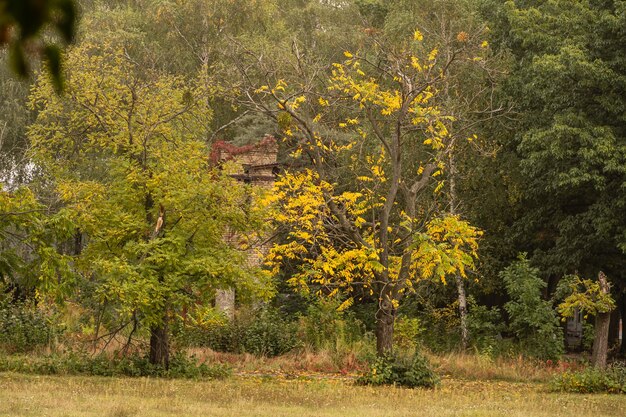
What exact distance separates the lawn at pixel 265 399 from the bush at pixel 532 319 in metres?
5.14

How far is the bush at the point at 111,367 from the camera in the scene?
73.6 ft

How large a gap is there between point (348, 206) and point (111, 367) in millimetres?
6503

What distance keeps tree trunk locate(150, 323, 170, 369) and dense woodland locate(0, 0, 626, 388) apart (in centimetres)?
5

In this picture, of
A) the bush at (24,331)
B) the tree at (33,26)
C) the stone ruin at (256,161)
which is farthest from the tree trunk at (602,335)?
the tree at (33,26)

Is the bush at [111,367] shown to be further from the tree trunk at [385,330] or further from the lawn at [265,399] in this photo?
the tree trunk at [385,330]

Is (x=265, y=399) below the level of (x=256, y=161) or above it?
below

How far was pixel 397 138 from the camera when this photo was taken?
2436 centimetres

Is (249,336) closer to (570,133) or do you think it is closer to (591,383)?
(591,383)

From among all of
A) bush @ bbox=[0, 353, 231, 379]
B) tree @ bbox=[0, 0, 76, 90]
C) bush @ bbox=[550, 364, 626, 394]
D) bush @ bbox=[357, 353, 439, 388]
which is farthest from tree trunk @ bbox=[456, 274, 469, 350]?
tree @ bbox=[0, 0, 76, 90]

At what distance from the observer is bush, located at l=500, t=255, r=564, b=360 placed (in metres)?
27.4

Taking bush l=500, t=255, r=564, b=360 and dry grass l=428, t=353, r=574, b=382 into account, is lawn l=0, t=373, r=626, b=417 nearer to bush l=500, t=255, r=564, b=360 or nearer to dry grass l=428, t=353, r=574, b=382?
dry grass l=428, t=353, r=574, b=382

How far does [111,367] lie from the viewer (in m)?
22.7

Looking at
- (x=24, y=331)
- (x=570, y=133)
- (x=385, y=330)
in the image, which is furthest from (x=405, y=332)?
(x=24, y=331)

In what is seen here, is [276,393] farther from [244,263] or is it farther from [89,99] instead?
[89,99]
